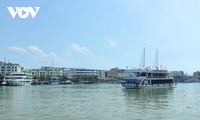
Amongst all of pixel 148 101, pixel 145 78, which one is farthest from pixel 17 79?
pixel 148 101

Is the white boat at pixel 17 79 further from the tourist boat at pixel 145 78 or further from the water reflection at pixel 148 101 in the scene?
the water reflection at pixel 148 101

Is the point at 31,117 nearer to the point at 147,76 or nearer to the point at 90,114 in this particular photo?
the point at 90,114

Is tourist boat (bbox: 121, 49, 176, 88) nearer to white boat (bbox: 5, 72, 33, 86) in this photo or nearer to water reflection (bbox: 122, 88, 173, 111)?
water reflection (bbox: 122, 88, 173, 111)

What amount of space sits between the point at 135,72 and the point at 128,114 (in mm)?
68406

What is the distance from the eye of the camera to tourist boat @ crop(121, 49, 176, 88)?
10144cm

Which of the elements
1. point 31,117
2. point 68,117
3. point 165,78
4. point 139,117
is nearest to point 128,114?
point 139,117

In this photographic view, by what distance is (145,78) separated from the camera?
102 metres

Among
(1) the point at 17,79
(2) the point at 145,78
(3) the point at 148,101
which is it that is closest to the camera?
(3) the point at 148,101

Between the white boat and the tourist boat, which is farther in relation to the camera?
the white boat

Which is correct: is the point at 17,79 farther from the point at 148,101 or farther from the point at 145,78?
the point at 148,101

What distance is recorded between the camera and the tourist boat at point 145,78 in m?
101

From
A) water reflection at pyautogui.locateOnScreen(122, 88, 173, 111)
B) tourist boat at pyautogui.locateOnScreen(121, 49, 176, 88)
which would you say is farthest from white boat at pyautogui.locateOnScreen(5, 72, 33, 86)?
water reflection at pyautogui.locateOnScreen(122, 88, 173, 111)

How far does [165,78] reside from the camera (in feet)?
363

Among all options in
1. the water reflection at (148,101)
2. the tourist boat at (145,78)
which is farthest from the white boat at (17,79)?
the water reflection at (148,101)
